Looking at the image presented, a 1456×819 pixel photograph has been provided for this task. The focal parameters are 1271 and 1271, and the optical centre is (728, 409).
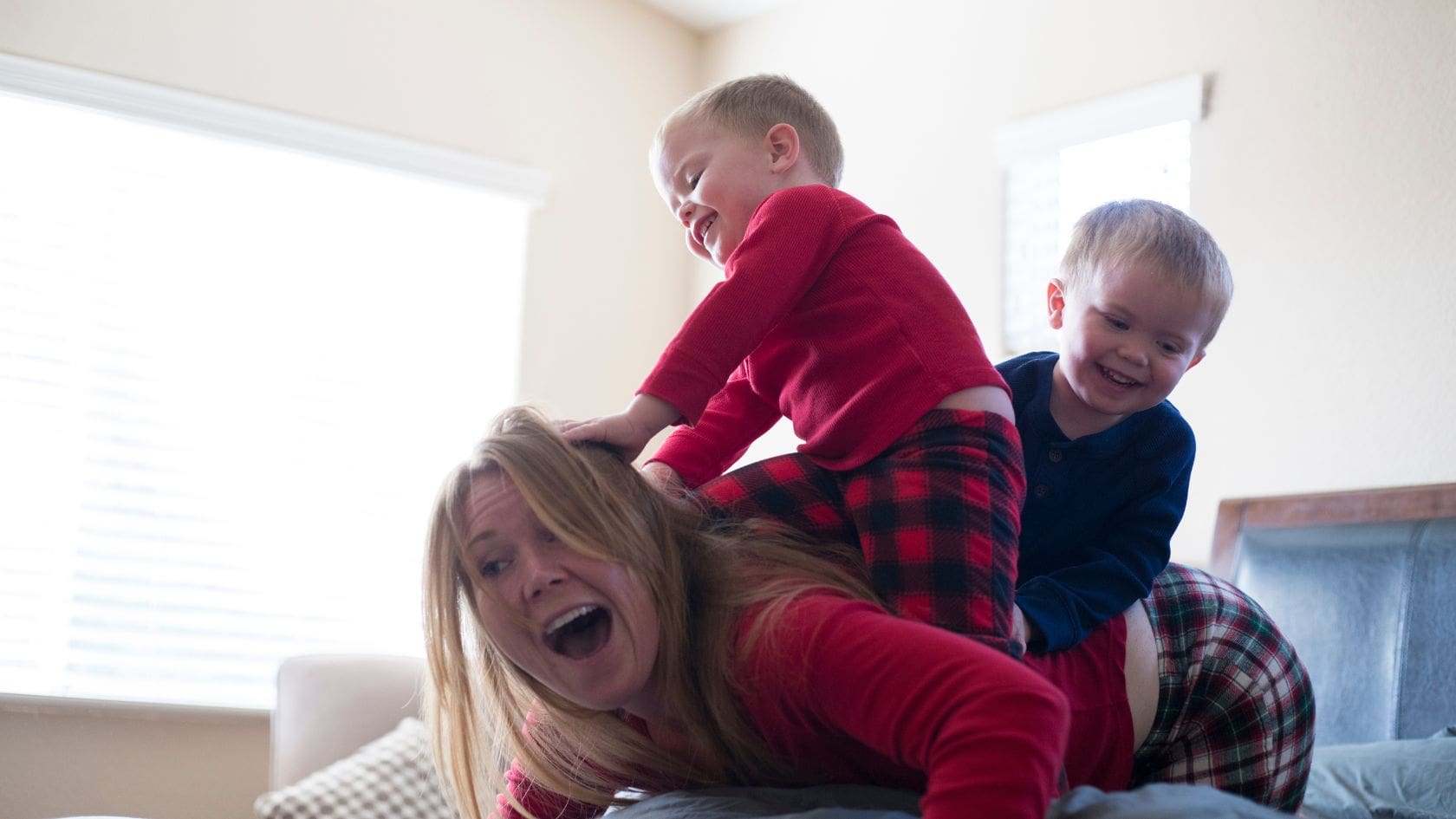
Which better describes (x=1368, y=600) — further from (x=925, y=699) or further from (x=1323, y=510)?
(x=925, y=699)

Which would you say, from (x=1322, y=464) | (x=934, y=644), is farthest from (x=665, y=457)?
(x=1322, y=464)

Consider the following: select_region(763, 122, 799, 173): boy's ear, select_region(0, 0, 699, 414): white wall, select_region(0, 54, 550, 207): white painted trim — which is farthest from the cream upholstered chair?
select_region(763, 122, 799, 173): boy's ear

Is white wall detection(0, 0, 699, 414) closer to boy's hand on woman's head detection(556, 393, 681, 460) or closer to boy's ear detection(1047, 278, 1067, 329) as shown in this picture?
boy's ear detection(1047, 278, 1067, 329)

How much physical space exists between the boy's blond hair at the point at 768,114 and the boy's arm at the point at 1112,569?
566 millimetres

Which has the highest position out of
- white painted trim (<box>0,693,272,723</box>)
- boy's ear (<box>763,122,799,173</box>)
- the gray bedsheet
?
boy's ear (<box>763,122,799,173</box>)

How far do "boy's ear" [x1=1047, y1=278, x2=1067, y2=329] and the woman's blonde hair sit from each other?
538 mm

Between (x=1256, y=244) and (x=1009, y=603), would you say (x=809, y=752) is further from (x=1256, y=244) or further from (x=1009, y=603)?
(x=1256, y=244)

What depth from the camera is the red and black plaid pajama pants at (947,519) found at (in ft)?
3.93

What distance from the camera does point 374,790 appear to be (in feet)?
9.86

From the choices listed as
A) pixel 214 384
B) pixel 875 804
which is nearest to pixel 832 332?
pixel 875 804

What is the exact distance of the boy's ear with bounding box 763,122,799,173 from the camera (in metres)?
1.60

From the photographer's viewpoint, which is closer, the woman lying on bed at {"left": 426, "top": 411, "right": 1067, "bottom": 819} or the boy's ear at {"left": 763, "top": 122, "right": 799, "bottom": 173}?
the woman lying on bed at {"left": 426, "top": 411, "right": 1067, "bottom": 819}

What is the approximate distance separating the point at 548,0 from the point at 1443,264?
2826mm

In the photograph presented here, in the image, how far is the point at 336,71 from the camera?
12.3 ft
